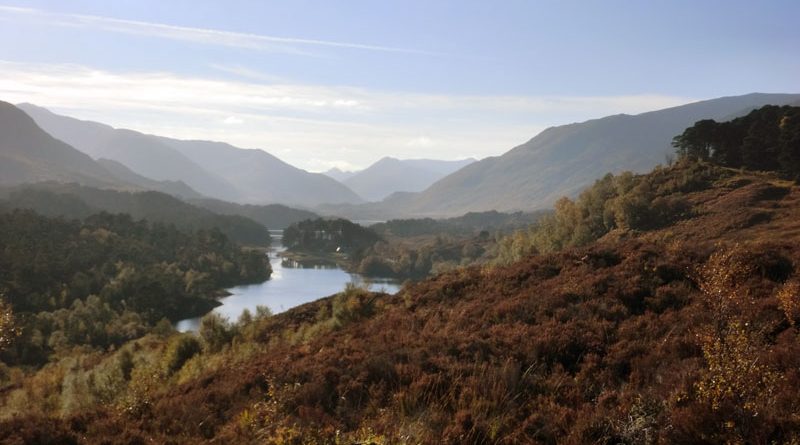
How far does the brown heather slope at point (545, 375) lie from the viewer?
848cm

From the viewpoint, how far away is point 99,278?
112m

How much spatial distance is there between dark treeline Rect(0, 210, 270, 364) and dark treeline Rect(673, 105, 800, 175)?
97.7 m

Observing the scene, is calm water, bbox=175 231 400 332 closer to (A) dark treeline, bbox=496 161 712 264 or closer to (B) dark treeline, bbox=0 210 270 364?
(B) dark treeline, bbox=0 210 270 364

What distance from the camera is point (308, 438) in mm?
8164

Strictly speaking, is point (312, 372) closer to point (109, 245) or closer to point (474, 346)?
point (474, 346)

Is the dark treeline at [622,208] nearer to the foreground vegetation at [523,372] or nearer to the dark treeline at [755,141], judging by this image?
the dark treeline at [755,141]

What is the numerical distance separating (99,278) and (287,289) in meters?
42.4

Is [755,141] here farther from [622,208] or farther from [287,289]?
[287,289]

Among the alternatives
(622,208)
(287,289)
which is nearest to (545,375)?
(622,208)

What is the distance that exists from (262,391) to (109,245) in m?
144

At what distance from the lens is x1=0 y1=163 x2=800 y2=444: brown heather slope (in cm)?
848

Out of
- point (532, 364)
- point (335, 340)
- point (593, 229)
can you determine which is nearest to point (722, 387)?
point (532, 364)

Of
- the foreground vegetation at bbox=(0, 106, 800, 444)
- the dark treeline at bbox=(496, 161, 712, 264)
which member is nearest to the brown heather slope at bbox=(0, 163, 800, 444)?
the foreground vegetation at bbox=(0, 106, 800, 444)

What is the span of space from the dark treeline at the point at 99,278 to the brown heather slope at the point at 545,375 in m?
60.2
